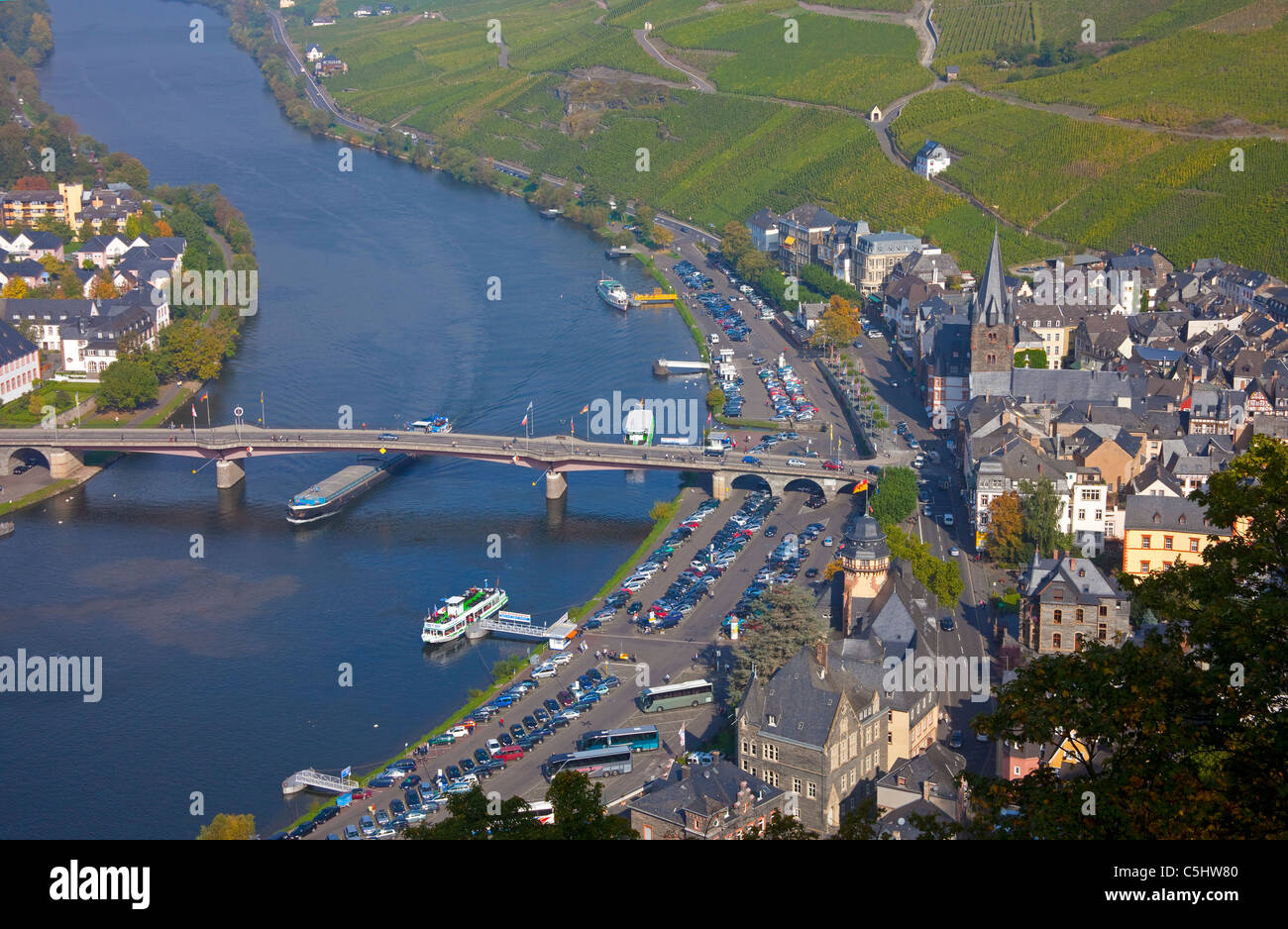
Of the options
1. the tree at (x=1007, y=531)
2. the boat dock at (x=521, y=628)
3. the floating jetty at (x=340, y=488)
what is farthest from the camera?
the floating jetty at (x=340, y=488)

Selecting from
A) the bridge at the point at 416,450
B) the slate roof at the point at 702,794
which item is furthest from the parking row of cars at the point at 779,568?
the slate roof at the point at 702,794

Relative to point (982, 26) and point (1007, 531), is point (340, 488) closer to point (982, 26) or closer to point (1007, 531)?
point (1007, 531)

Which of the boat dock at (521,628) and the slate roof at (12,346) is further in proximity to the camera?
the slate roof at (12,346)

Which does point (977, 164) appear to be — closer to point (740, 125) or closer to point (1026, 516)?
point (740, 125)

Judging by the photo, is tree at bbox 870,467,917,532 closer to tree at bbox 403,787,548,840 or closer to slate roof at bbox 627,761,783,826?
slate roof at bbox 627,761,783,826

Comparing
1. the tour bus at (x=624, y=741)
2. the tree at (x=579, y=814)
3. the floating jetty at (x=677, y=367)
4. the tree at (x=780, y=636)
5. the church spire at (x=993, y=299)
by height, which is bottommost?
the tour bus at (x=624, y=741)

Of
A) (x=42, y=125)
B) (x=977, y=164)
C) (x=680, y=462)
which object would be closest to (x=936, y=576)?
(x=680, y=462)

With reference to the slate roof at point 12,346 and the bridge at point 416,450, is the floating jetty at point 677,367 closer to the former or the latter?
the bridge at point 416,450
